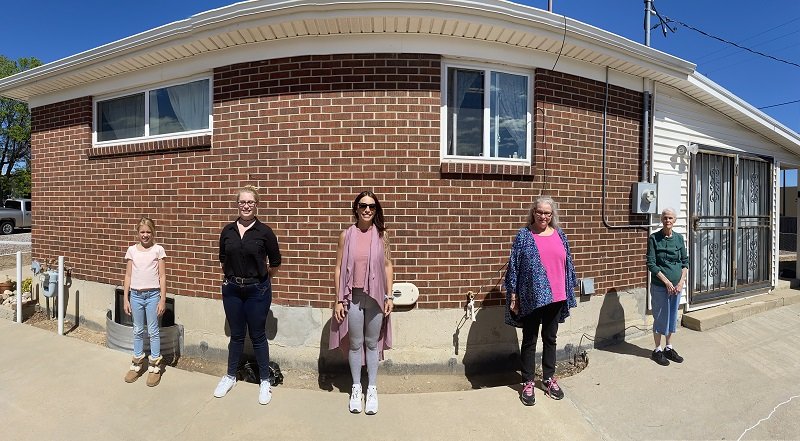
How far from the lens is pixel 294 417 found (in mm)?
3012

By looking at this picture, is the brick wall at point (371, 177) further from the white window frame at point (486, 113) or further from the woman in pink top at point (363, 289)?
the woman in pink top at point (363, 289)

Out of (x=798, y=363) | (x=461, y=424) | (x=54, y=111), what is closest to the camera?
(x=461, y=424)

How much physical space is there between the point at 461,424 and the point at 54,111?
6.54 metres

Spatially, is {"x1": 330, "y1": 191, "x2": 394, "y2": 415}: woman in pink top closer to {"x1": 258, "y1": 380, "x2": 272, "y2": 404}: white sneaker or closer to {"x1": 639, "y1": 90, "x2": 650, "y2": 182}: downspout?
{"x1": 258, "y1": 380, "x2": 272, "y2": 404}: white sneaker

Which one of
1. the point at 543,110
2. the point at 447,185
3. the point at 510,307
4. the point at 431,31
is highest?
the point at 431,31

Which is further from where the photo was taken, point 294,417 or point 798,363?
point 798,363

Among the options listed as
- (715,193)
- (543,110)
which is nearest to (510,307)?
(543,110)

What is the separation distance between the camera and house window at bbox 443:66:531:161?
12.9 ft

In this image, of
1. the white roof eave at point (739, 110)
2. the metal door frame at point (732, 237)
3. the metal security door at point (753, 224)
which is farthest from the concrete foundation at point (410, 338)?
the metal security door at point (753, 224)

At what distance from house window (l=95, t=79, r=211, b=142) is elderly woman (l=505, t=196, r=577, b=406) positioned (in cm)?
357

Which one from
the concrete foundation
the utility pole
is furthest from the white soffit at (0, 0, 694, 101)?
the utility pole

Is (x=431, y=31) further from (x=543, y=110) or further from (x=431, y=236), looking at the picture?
(x=431, y=236)

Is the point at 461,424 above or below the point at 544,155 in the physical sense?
below

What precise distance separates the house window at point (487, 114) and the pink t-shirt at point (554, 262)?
1.13 meters
